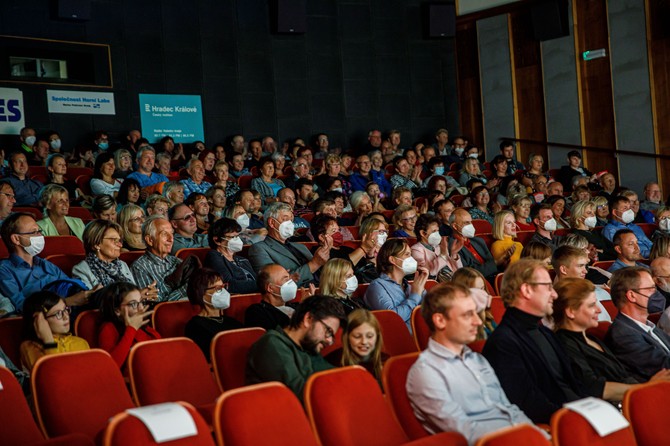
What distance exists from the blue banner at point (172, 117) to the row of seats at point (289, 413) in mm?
6029

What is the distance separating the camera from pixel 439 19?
31.1 feet

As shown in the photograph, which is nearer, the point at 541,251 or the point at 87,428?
the point at 87,428

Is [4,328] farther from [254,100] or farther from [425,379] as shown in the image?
[254,100]

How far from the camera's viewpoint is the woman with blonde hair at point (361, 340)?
8.88 feet

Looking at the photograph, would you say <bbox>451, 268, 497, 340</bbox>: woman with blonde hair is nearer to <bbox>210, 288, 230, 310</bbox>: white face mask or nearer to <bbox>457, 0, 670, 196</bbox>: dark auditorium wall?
<bbox>210, 288, 230, 310</bbox>: white face mask

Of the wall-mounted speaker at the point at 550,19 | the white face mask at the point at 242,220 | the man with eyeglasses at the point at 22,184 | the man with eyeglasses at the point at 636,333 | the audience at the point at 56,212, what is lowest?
the man with eyeglasses at the point at 636,333

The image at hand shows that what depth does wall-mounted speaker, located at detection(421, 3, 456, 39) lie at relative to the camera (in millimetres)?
9469

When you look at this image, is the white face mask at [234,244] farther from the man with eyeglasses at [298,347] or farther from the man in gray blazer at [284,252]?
the man with eyeglasses at [298,347]

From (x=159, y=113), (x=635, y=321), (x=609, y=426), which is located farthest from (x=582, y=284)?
(x=159, y=113)

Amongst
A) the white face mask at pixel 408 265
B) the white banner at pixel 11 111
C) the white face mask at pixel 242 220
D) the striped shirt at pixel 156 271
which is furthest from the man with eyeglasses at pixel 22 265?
the white banner at pixel 11 111

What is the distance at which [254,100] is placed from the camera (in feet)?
28.3

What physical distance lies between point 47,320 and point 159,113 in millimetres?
5561

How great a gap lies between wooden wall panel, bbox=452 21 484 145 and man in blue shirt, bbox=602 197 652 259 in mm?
3959

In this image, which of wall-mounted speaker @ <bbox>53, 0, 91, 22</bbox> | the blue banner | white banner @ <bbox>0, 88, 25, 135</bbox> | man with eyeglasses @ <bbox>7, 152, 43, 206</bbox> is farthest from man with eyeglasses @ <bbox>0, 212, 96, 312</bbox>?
the blue banner
